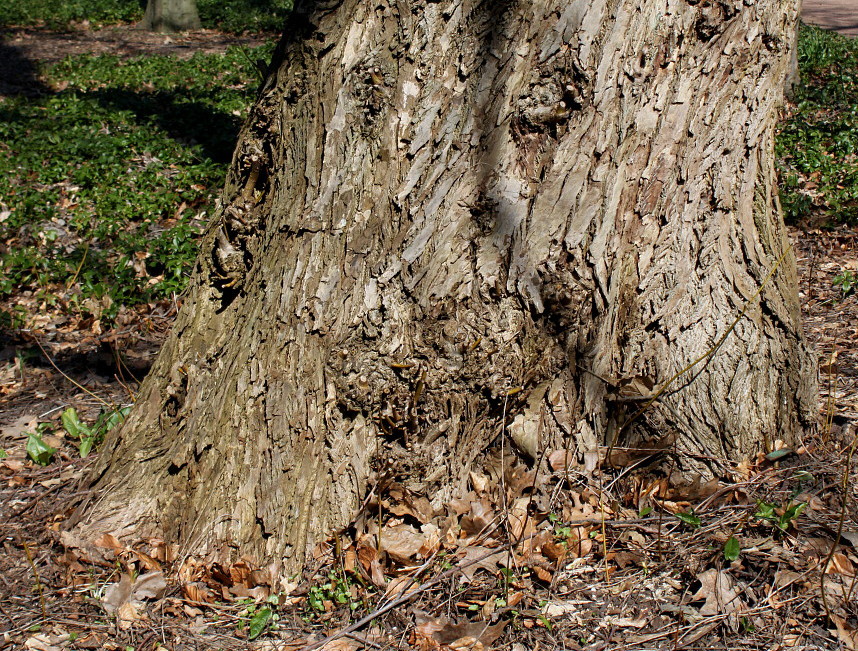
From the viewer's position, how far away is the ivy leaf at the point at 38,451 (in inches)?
138

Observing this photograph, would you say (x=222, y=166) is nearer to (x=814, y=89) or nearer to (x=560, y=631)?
(x=560, y=631)

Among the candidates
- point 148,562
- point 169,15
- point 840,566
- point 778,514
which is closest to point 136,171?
point 148,562

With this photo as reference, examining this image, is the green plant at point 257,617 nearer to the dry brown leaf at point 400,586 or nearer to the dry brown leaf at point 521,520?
the dry brown leaf at point 400,586

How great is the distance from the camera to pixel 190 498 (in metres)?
2.75

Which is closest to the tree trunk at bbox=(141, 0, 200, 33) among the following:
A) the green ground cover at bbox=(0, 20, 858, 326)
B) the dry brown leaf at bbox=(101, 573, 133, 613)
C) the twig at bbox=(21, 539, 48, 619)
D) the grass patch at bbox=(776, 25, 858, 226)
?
the green ground cover at bbox=(0, 20, 858, 326)

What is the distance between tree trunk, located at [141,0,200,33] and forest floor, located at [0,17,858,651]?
1472 centimetres

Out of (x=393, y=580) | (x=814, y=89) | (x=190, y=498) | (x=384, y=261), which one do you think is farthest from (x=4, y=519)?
(x=814, y=89)

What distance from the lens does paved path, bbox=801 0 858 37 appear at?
14.4m

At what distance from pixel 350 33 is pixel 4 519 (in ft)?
8.36

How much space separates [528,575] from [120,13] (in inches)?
705

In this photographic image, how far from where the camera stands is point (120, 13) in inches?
650

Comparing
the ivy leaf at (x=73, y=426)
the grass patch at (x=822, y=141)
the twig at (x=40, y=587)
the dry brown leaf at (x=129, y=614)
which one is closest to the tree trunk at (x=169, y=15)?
the grass patch at (x=822, y=141)

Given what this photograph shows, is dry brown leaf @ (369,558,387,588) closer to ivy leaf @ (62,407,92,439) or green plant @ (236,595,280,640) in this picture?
green plant @ (236,595,280,640)

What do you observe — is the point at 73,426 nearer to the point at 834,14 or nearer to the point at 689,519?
the point at 689,519
